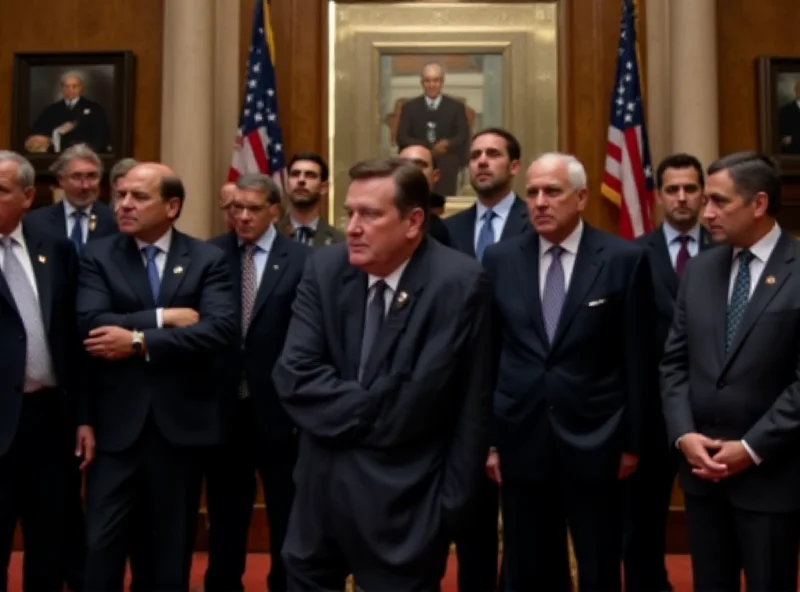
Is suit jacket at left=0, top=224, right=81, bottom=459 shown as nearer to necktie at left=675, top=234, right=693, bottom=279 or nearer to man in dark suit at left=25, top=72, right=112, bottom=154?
necktie at left=675, top=234, right=693, bottom=279

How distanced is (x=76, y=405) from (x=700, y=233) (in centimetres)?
277

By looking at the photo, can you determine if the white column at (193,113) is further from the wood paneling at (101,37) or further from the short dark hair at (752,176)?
the short dark hair at (752,176)

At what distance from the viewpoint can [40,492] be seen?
4617mm

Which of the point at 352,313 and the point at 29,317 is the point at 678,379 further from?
the point at 29,317

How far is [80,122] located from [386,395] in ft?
17.7

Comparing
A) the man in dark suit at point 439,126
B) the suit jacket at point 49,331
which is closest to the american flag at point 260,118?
the man in dark suit at point 439,126

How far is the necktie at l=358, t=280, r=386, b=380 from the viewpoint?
329 cm

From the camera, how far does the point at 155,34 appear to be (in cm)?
796

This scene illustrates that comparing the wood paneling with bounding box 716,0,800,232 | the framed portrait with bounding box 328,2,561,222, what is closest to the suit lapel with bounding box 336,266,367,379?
the framed portrait with bounding box 328,2,561,222

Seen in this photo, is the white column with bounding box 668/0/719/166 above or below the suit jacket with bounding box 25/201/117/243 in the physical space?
above

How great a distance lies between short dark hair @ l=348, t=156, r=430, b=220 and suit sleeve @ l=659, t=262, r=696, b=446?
1.17 m

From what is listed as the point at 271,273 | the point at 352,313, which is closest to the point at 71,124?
the point at 271,273

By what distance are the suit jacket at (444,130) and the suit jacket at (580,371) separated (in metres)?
3.59

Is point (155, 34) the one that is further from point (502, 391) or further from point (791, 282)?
point (791, 282)
